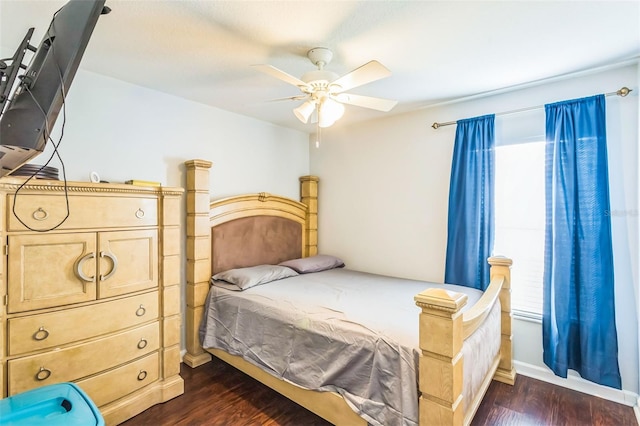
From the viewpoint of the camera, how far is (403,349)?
1.63 m

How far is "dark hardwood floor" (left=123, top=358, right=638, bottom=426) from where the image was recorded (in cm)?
206

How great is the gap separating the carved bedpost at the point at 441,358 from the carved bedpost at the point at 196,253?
206 centimetres

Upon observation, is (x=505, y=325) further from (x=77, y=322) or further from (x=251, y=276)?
(x=77, y=322)

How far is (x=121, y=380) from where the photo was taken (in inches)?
81.5

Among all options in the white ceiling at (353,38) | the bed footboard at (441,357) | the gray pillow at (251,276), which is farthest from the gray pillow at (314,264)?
the bed footboard at (441,357)

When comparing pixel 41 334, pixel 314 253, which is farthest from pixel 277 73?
pixel 314 253

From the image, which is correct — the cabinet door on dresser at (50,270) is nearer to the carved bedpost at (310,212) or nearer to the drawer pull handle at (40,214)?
the drawer pull handle at (40,214)

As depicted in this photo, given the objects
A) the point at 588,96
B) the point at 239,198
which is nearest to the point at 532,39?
the point at 588,96

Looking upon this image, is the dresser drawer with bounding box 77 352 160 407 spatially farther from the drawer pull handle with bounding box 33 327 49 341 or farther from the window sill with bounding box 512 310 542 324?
the window sill with bounding box 512 310 542 324

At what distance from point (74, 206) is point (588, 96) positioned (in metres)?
3.62

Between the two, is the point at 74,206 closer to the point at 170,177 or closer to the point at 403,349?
the point at 170,177

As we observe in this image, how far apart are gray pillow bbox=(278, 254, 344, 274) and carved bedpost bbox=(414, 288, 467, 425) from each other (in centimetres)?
192

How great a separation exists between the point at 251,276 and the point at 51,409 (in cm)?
155

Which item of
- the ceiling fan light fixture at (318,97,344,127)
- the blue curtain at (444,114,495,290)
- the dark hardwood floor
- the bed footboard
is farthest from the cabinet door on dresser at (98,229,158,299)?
the blue curtain at (444,114,495,290)
